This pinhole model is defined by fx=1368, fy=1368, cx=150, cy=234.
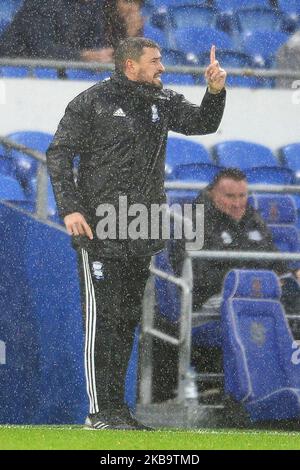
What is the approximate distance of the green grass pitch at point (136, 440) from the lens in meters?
4.60

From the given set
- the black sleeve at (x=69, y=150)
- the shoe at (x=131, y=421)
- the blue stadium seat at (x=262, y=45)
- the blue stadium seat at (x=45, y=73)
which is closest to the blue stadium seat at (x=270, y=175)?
the blue stadium seat at (x=262, y=45)

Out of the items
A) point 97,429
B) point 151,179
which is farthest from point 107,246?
point 97,429

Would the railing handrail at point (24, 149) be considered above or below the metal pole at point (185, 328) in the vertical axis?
above

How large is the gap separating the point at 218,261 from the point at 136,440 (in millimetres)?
1061

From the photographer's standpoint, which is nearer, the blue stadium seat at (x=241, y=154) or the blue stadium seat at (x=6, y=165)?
the blue stadium seat at (x=6, y=165)

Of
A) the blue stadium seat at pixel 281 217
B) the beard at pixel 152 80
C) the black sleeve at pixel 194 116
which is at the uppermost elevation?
the beard at pixel 152 80

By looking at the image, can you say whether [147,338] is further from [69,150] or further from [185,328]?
[69,150]

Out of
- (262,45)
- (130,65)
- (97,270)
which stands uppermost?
(262,45)

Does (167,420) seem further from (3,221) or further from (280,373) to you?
(3,221)

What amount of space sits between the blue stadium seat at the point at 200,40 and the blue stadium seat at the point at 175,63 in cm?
5

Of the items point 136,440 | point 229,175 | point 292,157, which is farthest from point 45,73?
point 136,440

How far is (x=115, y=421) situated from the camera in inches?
206

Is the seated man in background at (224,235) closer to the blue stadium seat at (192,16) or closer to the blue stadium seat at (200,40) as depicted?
the blue stadium seat at (200,40)
